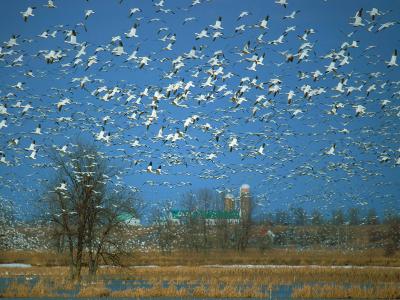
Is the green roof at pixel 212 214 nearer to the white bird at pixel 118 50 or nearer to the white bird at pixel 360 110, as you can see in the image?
the white bird at pixel 360 110

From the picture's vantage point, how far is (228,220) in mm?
85250

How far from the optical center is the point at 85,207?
37.6 meters

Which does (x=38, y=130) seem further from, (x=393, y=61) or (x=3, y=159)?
(x=393, y=61)

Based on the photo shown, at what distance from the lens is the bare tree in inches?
1464

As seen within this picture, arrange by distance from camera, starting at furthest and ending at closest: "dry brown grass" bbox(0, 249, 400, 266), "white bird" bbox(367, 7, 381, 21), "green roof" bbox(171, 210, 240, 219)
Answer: "green roof" bbox(171, 210, 240, 219)
"dry brown grass" bbox(0, 249, 400, 266)
"white bird" bbox(367, 7, 381, 21)

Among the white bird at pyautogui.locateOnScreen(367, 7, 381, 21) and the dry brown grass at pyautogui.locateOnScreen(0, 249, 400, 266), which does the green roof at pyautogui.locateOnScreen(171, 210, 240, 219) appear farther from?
the white bird at pyautogui.locateOnScreen(367, 7, 381, 21)

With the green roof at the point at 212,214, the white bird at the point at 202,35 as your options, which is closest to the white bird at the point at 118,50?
the white bird at the point at 202,35

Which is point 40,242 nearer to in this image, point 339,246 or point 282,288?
point 339,246

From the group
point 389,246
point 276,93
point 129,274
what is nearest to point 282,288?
point 276,93

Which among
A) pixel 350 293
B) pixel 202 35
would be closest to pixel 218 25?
pixel 202 35

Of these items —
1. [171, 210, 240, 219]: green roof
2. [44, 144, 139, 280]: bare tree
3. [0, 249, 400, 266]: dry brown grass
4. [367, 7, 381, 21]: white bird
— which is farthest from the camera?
[171, 210, 240, 219]: green roof

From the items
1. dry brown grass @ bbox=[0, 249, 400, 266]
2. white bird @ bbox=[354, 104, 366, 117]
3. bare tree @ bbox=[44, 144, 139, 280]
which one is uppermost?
white bird @ bbox=[354, 104, 366, 117]

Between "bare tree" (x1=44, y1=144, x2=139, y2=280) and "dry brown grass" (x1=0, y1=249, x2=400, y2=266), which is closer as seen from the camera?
"bare tree" (x1=44, y1=144, x2=139, y2=280)

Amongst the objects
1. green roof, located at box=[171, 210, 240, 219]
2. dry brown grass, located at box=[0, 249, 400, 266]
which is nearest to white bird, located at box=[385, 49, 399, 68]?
dry brown grass, located at box=[0, 249, 400, 266]
